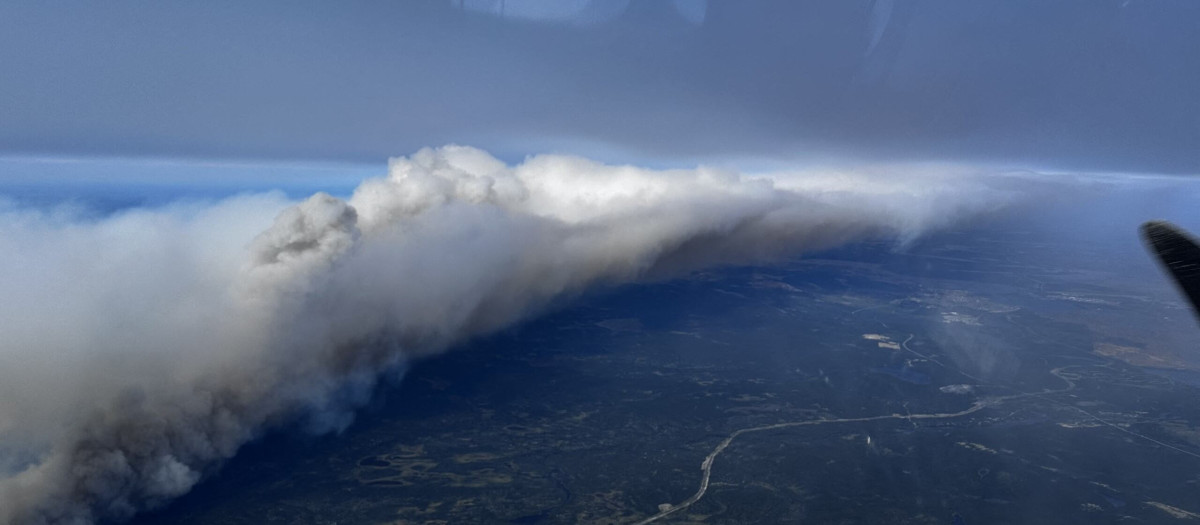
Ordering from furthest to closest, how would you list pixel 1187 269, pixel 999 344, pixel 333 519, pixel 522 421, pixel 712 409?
pixel 999 344, pixel 712 409, pixel 522 421, pixel 333 519, pixel 1187 269

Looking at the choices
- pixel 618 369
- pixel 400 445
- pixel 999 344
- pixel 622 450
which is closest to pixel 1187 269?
pixel 622 450

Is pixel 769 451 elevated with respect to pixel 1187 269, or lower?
lower

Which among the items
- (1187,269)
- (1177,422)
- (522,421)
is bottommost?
(1177,422)

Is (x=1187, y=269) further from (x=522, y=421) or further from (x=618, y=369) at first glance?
(x=618, y=369)

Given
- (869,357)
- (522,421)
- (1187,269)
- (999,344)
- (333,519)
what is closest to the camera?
(1187,269)

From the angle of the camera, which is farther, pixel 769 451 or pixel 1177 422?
pixel 1177 422

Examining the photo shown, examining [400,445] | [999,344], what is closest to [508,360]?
[400,445]
